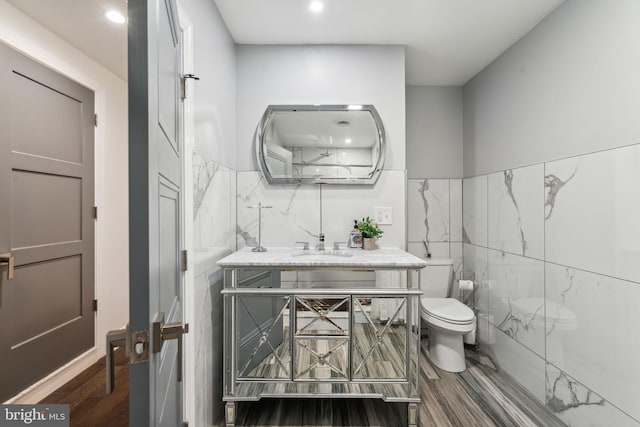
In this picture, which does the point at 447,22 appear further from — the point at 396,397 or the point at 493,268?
the point at 396,397

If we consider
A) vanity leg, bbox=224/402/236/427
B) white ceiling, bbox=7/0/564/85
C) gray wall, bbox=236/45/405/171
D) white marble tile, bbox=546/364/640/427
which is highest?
white ceiling, bbox=7/0/564/85

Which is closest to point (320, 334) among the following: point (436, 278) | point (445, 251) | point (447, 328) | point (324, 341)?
point (324, 341)

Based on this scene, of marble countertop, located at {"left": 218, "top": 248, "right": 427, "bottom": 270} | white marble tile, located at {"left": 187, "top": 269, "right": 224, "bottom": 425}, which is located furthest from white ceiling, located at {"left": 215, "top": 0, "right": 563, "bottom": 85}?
white marble tile, located at {"left": 187, "top": 269, "right": 224, "bottom": 425}

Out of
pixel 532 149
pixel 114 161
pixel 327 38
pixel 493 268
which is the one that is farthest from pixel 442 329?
pixel 114 161

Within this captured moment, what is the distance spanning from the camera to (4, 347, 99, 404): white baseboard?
176 centimetres

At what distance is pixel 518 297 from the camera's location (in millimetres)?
2014

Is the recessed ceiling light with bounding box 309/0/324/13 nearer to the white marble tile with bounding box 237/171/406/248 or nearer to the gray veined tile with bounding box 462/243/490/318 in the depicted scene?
the white marble tile with bounding box 237/171/406/248

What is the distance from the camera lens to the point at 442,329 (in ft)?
6.94

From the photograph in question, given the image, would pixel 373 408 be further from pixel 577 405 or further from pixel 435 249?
pixel 435 249

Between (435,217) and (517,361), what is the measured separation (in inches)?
50.8

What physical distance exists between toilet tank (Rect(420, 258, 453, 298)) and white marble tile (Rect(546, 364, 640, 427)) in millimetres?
898

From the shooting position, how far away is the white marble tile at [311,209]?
2.14m

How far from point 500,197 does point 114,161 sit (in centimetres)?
322

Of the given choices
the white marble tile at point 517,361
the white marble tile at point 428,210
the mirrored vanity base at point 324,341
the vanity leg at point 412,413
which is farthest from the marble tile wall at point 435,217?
the vanity leg at point 412,413
